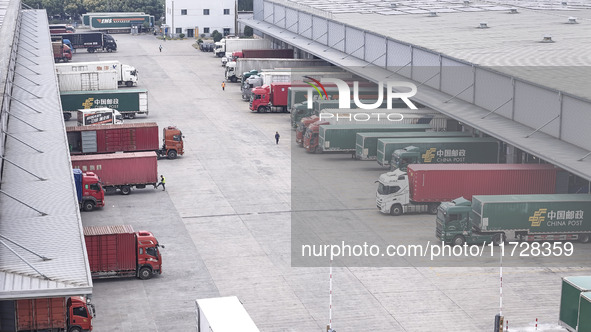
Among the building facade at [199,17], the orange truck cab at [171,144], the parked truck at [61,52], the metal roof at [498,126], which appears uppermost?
the building facade at [199,17]

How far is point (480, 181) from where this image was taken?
2270 inches

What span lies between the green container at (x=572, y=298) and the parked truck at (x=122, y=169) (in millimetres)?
34143

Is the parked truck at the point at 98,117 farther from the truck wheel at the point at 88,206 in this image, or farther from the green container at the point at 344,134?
the truck wheel at the point at 88,206

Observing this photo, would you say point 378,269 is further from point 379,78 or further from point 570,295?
point 379,78

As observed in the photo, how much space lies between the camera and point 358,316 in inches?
1646

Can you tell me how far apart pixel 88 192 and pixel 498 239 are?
24830mm

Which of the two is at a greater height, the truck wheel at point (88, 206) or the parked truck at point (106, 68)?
the parked truck at point (106, 68)

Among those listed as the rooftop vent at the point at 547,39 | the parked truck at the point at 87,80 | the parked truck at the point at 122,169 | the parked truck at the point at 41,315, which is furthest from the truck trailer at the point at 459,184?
the parked truck at the point at 87,80

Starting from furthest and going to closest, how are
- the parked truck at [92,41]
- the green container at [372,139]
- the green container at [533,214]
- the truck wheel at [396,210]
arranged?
the parked truck at [92,41], the green container at [372,139], the truck wheel at [396,210], the green container at [533,214]

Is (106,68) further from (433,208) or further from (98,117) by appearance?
(433,208)

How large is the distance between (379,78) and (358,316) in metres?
45.5

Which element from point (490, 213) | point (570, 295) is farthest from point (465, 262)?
point (570, 295)

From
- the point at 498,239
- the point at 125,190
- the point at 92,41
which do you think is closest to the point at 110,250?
the point at 125,190

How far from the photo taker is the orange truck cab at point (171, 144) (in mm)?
75000
